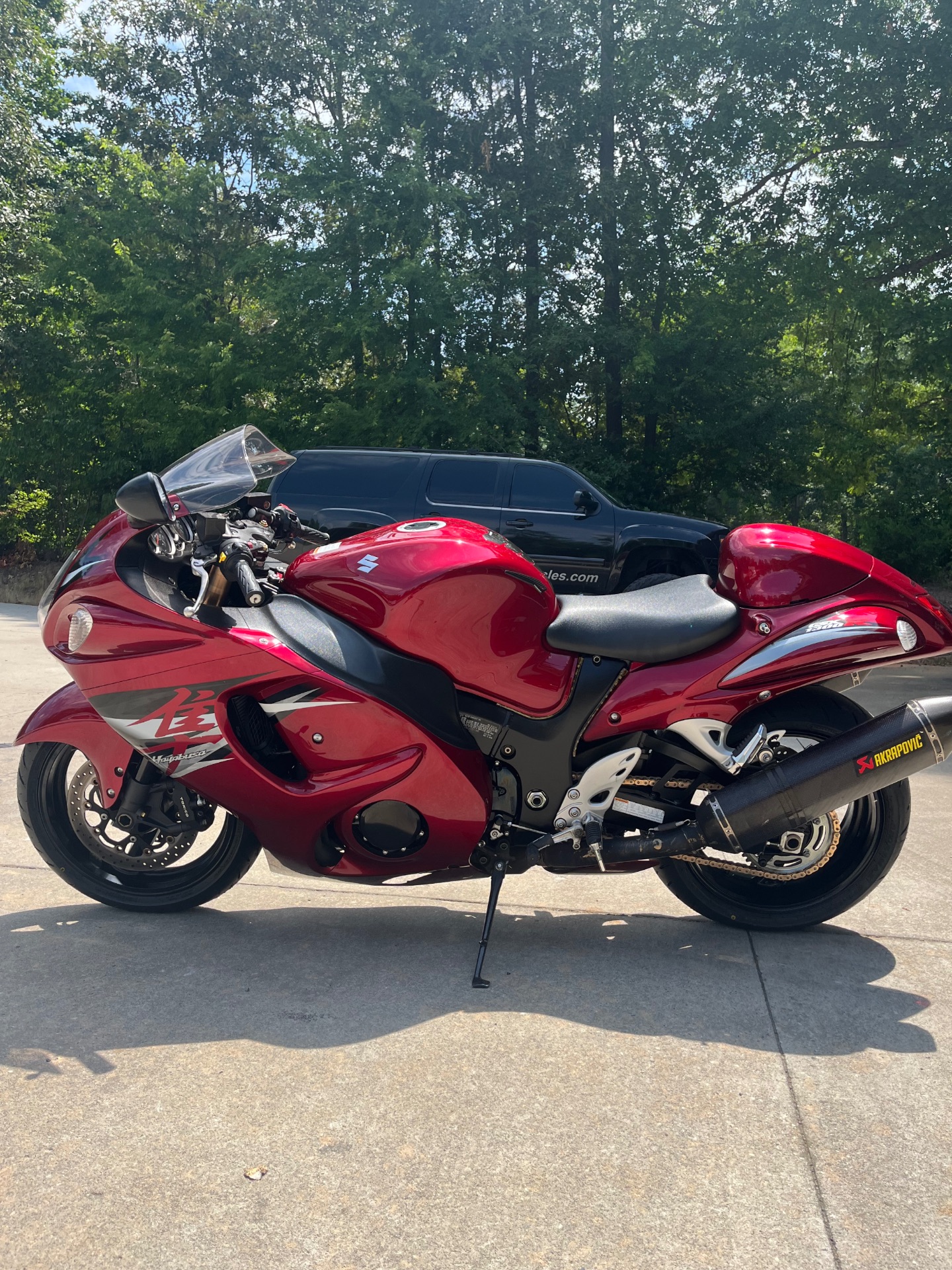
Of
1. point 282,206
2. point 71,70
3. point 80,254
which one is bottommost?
point 80,254

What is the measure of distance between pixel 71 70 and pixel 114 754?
28.1 m

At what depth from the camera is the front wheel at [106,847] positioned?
132 inches

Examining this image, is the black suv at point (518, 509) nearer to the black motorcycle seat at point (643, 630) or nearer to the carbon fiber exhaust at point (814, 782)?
the black motorcycle seat at point (643, 630)

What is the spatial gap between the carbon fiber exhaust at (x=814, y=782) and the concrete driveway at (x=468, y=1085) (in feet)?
1.39

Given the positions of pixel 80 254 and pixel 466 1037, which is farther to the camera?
pixel 80 254

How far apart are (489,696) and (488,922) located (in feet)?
2.25

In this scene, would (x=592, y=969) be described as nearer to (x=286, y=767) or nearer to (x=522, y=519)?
(x=286, y=767)

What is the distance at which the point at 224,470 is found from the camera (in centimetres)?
317

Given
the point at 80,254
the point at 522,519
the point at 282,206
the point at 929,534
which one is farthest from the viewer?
the point at 282,206

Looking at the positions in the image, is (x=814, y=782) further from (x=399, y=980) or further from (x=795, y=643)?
(x=399, y=980)

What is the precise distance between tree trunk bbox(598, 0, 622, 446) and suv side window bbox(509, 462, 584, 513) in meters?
8.88

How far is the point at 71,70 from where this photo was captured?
25.5 meters

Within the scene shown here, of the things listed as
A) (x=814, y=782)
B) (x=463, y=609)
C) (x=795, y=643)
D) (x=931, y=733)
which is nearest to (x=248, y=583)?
(x=463, y=609)

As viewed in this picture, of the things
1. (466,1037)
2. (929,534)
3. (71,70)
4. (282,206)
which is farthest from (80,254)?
(466,1037)
